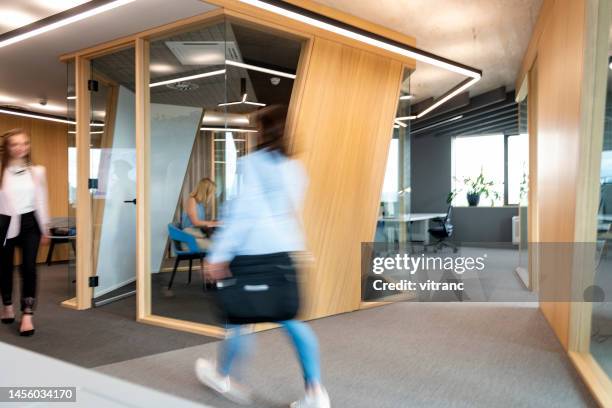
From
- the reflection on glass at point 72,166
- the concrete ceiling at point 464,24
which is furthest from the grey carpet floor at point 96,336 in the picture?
the concrete ceiling at point 464,24

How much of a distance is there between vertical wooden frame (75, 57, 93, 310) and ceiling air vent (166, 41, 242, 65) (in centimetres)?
140

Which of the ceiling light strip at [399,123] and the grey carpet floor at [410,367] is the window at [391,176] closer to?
the ceiling light strip at [399,123]

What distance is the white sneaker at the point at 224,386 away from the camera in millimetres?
2694

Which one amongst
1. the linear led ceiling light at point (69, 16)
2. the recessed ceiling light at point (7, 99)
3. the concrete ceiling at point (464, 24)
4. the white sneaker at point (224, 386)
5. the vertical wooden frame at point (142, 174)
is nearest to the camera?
the white sneaker at point (224, 386)

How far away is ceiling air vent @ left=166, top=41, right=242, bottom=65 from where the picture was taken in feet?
13.3

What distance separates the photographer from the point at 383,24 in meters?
5.46

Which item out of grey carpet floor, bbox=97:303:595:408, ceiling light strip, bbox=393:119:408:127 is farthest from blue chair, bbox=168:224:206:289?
ceiling light strip, bbox=393:119:408:127

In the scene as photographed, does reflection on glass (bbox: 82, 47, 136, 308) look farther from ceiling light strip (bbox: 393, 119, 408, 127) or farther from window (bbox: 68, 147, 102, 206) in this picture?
ceiling light strip (bbox: 393, 119, 408, 127)

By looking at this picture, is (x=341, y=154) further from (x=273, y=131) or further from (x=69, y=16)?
(x=69, y=16)

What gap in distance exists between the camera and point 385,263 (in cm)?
580

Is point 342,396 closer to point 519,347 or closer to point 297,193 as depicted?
point 297,193

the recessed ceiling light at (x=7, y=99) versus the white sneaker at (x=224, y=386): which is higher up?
the recessed ceiling light at (x=7, y=99)

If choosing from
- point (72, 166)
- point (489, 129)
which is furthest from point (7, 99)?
point (489, 129)

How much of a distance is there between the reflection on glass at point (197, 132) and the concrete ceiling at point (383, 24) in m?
0.39
